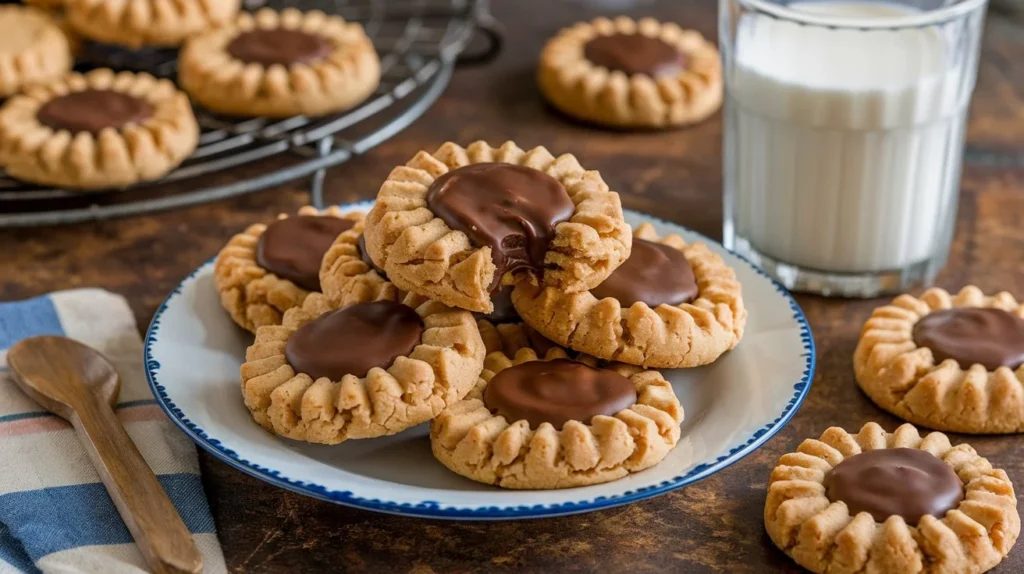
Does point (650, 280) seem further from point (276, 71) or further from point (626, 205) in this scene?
point (276, 71)

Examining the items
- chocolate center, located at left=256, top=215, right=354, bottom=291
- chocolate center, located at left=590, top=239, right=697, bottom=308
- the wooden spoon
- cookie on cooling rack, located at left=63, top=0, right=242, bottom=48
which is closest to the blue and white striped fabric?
the wooden spoon

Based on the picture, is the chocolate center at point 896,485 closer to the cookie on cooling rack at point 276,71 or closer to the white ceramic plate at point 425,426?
the white ceramic plate at point 425,426

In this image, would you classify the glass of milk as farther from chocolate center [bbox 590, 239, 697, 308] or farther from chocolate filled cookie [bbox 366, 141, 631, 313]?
chocolate filled cookie [bbox 366, 141, 631, 313]

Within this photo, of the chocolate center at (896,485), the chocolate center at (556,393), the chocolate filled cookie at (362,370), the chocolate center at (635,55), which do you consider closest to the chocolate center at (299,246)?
the chocolate filled cookie at (362,370)

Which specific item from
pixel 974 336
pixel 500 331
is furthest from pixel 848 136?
pixel 500 331

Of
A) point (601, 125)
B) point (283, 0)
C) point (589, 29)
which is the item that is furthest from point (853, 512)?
point (283, 0)
